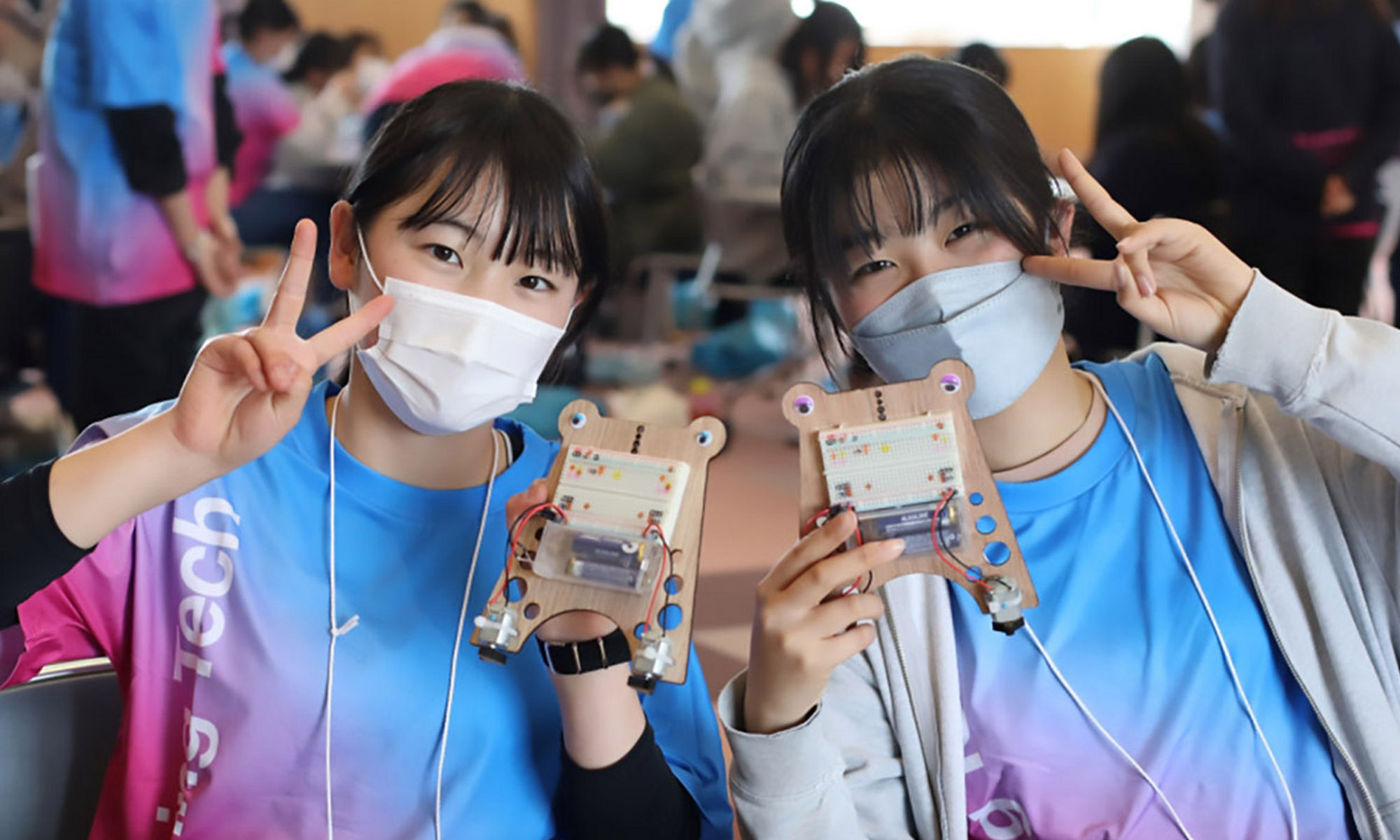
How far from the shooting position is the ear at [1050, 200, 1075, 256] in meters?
1.33

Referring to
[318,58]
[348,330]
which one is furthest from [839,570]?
[318,58]

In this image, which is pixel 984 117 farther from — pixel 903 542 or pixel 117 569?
pixel 117 569

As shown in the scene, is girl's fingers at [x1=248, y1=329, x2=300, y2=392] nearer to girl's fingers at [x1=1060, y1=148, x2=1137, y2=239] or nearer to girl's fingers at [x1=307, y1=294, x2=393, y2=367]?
girl's fingers at [x1=307, y1=294, x2=393, y2=367]

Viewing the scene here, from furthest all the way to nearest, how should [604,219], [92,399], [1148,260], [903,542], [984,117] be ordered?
[92,399]
[604,219]
[984,117]
[1148,260]
[903,542]

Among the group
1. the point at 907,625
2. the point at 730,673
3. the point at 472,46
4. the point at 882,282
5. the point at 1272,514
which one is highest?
the point at 882,282

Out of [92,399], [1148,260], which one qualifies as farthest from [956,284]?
[92,399]

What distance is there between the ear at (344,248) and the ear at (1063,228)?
75 cm

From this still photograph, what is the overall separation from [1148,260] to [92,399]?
8.81 ft

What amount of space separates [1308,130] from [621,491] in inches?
120

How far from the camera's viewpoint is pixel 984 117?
4.14 ft

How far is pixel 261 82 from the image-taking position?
16.8 feet

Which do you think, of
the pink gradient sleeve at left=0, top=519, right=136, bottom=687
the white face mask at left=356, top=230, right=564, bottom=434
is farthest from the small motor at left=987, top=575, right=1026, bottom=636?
the pink gradient sleeve at left=0, top=519, right=136, bottom=687

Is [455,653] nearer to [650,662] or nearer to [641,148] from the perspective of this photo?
[650,662]

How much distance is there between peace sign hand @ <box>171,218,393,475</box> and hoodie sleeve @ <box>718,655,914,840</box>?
1.54 ft
